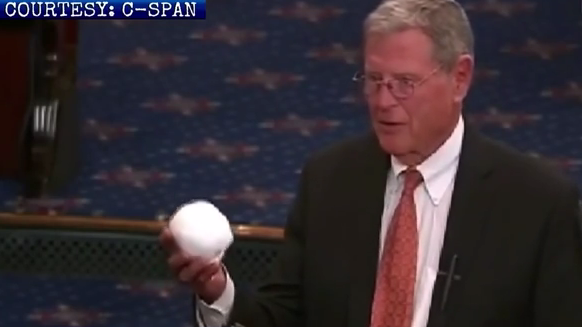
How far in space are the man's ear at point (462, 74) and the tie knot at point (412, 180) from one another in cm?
12

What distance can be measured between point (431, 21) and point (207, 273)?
467 millimetres

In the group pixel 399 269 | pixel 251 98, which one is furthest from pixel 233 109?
pixel 399 269

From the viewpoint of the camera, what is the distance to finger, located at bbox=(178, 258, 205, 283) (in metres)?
1.77

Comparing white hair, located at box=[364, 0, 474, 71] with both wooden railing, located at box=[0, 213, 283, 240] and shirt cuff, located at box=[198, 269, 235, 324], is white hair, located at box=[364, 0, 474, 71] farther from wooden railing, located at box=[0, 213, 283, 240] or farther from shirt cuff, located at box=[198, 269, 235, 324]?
wooden railing, located at box=[0, 213, 283, 240]

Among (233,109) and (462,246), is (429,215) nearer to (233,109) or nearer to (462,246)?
(462,246)

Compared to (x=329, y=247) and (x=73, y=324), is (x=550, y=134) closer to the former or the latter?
(x=73, y=324)

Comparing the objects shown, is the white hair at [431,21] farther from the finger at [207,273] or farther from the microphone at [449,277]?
the finger at [207,273]

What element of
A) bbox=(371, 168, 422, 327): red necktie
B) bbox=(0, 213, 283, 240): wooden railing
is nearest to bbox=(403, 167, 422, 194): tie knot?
bbox=(371, 168, 422, 327): red necktie

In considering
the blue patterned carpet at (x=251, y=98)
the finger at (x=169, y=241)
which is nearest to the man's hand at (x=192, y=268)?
the finger at (x=169, y=241)

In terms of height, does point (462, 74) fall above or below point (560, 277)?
above

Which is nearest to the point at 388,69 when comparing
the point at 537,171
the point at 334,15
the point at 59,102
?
the point at 537,171

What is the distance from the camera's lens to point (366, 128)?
147 inches

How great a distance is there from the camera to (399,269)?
1.86 metres

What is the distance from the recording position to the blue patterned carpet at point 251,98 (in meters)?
3.61
